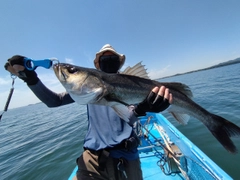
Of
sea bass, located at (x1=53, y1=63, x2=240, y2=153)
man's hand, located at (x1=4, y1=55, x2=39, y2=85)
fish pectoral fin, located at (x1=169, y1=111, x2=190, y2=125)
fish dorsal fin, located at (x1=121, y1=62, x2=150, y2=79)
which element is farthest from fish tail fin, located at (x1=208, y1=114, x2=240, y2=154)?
man's hand, located at (x1=4, y1=55, x2=39, y2=85)

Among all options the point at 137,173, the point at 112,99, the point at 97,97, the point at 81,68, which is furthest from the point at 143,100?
the point at 137,173

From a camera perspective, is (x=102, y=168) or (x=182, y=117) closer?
(x=102, y=168)

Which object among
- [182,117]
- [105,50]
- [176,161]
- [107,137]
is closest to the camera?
[107,137]

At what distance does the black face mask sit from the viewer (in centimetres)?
383

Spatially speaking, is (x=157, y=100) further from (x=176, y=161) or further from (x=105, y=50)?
(x=176, y=161)

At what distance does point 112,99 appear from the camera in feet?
8.48

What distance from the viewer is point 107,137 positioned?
3004 mm

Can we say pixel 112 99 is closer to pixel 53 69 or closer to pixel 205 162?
pixel 53 69

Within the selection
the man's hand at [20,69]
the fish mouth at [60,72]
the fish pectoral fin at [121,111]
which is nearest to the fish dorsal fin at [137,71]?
the fish pectoral fin at [121,111]

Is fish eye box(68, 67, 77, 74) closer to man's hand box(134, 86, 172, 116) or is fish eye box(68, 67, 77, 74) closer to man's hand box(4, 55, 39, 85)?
man's hand box(4, 55, 39, 85)

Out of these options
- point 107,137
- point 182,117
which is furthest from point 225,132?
point 107,137

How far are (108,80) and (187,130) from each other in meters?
10.1

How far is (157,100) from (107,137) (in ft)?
4.23

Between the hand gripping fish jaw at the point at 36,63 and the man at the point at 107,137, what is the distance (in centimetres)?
8
